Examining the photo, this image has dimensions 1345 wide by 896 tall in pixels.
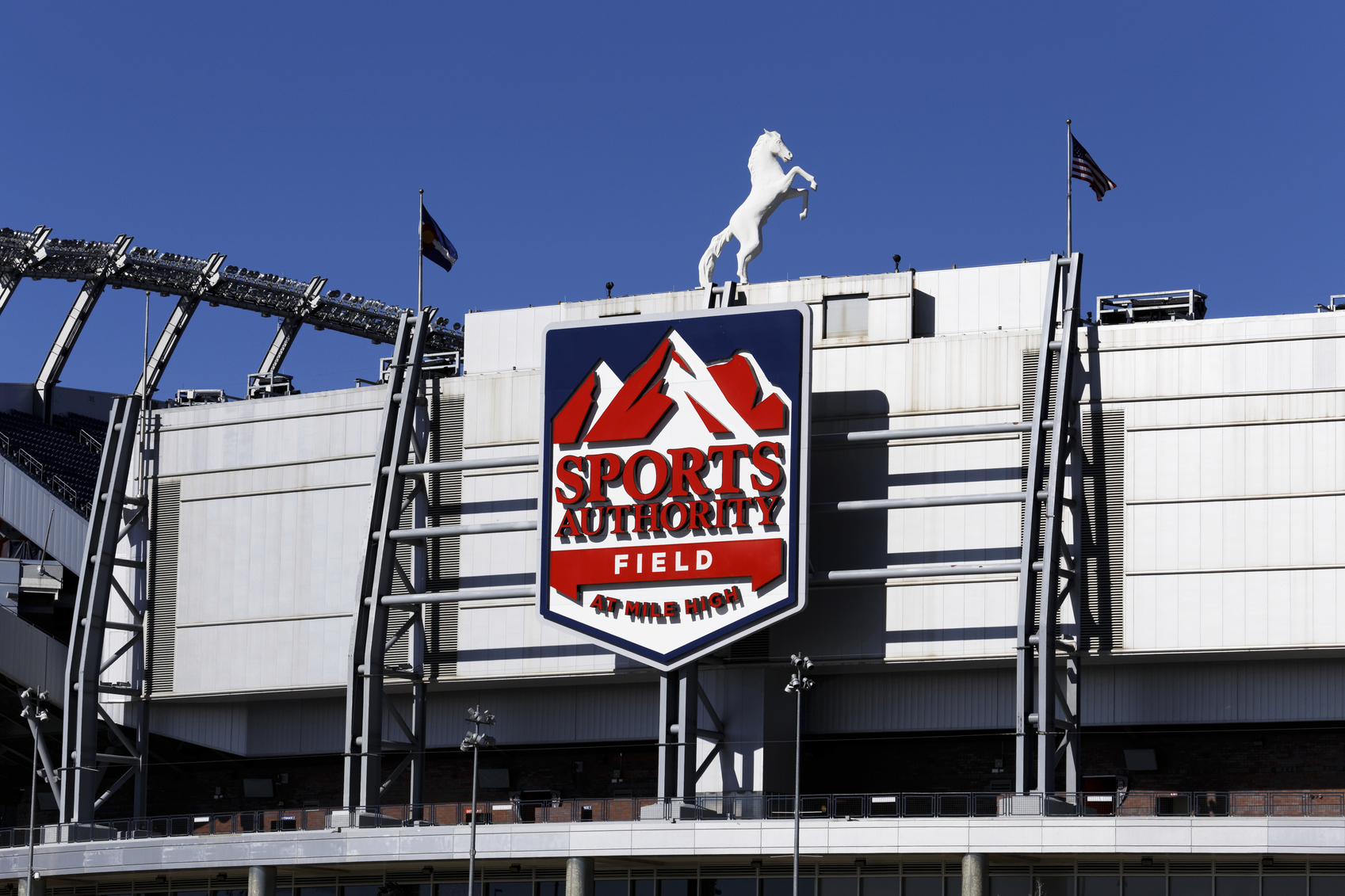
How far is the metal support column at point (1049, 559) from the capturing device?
66.2 metres

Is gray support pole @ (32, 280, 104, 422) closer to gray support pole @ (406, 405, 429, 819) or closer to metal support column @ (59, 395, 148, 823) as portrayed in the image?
metal support column @ (59, 395, 148, 823)

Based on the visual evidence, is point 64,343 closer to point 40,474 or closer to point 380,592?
point 40,474

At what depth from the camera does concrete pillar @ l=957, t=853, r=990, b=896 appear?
6347 centimetres

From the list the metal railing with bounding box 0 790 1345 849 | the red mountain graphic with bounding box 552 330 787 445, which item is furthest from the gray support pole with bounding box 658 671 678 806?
the red mountain graphic with bounding box 552 330 787 445

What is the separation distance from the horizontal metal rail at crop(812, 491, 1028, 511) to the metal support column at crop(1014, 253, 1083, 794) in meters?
0.71

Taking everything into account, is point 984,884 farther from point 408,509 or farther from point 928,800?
point 408,509

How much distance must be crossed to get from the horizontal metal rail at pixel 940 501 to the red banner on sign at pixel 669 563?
10.1ft

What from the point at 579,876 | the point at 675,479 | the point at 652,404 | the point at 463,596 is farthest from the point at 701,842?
the point at 652,404

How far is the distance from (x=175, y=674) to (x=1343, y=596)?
4386 centimetres

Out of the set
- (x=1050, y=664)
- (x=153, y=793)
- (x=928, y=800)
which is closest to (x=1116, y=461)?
(x=1050, y=664)

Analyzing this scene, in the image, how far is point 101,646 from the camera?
81.1m

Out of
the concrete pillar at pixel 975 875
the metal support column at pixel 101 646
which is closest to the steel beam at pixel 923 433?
the concrete pillar at pixel 975 875

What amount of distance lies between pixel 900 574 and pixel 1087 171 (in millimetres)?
15620

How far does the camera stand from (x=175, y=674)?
81250 mm
